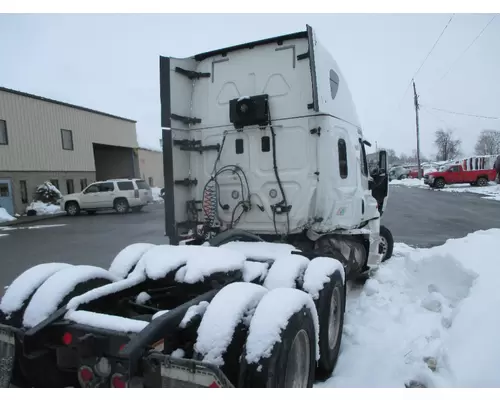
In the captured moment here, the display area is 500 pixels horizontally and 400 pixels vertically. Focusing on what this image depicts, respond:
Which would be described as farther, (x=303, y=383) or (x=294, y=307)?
(x=303, y=383)

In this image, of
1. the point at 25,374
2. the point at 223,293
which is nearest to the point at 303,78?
the point at 223,293

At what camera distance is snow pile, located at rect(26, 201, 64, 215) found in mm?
19688

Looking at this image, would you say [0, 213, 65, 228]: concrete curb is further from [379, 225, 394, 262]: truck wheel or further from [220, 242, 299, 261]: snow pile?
[379, 225, 394, 262]: truck wheel

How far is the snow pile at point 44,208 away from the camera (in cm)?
→ 1969

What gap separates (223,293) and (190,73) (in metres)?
3.57

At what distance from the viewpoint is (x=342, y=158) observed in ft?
15.9

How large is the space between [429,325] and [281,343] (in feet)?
8.10

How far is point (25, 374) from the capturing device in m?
2.52

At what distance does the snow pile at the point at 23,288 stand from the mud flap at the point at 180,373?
1.27m

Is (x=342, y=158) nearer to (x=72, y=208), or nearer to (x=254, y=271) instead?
(x=254, y=271)

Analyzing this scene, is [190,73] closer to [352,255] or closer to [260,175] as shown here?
[260,175]

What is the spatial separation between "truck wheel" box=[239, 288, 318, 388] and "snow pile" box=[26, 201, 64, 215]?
2054 centimetres

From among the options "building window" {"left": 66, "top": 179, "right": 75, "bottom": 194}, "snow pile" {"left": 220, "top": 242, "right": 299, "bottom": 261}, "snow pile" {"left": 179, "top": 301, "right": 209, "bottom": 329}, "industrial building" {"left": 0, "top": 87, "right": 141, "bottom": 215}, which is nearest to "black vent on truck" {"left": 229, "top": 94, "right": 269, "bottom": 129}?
"snow pile" {"left": 220, "top": 242, "right": 299, "bottom": 261}

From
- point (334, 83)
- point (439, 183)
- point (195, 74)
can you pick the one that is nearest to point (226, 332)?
point (334, 83)
